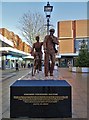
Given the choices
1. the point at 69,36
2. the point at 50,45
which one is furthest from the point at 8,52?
the point at 50,45

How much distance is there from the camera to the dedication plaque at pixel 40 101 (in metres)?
7.90

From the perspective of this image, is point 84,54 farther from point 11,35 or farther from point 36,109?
point 11,35

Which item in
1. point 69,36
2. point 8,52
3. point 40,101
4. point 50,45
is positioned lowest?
point 40,101

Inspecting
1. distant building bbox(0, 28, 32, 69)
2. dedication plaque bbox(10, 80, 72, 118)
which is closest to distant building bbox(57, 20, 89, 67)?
distant building bbox(0, 28, 32, 69)

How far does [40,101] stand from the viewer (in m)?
7.91

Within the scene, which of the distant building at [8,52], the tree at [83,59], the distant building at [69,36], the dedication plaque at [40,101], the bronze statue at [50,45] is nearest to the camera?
the dedication plaque at [40,101]

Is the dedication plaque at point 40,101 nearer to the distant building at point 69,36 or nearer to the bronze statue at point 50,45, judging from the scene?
the bronze statue at point 50,45

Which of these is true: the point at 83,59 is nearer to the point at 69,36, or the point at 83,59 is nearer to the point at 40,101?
the point at 40,101

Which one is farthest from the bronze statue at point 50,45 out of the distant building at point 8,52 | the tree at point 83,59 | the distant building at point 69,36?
the distant building at point 69,36

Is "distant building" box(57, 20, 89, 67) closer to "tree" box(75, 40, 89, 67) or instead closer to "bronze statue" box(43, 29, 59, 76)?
"tree" box(75, 40, 89, 67)

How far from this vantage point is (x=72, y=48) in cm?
8744

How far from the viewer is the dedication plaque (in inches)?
311

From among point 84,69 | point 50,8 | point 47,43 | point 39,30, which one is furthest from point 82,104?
point 84,69

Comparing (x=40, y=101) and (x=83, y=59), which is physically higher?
(x=83, y=59)
